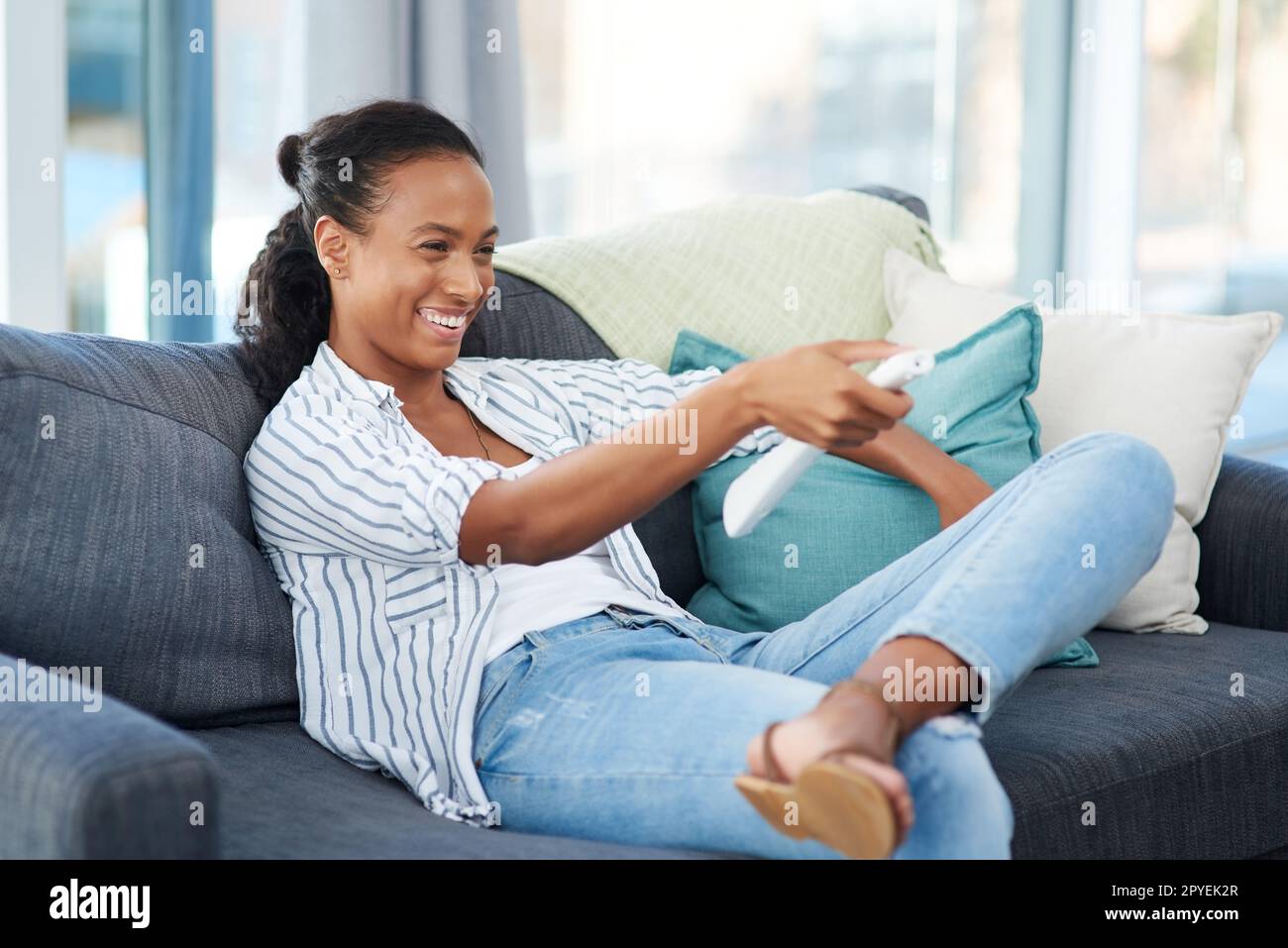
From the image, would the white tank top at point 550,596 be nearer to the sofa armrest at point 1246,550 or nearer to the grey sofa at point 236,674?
the grey sofa at point 236,674

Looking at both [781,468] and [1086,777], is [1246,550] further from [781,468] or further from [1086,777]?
[781,468]

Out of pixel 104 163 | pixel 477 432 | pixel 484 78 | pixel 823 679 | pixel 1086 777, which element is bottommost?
pixel 1086 777

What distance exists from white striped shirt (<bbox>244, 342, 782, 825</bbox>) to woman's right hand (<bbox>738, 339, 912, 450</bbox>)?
0.92 feet

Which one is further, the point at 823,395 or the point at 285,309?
the point at 285,309

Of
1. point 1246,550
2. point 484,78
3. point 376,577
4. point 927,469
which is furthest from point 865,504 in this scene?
point 484,78

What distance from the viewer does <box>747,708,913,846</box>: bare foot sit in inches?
40.6

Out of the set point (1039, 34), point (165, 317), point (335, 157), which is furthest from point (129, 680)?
point (1039, 34)

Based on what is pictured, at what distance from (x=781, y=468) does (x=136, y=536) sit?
639mm

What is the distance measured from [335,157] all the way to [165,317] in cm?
109

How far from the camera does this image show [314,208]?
1.60m

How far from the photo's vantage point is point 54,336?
149cm

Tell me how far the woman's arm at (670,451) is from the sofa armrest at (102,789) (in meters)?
0.37

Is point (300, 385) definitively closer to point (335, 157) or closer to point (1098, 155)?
point (335, 157)

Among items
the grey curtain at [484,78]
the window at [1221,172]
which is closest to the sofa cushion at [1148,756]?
the grey curtain at [484,78]
